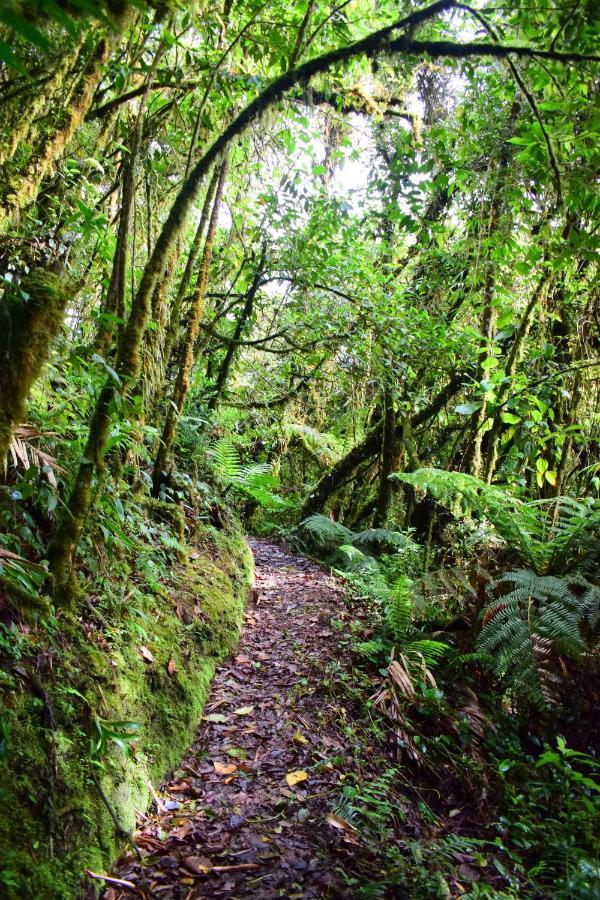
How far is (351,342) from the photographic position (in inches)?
269

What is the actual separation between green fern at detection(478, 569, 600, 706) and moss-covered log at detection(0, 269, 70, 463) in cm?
345

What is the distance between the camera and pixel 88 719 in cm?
234

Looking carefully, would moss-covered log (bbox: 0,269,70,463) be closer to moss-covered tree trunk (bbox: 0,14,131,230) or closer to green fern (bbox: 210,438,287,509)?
moss-covered tree trunk (bbox: 0,14,131,230)

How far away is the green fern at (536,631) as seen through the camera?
3666 millimetres

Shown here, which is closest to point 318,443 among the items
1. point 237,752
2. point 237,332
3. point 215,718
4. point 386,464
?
point 386,464

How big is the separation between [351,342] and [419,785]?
16.5 feet

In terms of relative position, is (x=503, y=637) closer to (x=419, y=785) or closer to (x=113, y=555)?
(x=419, y=785)

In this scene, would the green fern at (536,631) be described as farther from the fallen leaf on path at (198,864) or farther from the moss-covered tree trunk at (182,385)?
the moss-covered tree trunk at (182,385)

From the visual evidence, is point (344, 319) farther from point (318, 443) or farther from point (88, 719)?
point (88, 719)

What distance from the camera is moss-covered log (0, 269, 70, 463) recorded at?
6.49 feet

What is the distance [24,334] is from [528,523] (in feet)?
14.3

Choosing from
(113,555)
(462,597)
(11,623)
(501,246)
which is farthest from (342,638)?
(501,246)

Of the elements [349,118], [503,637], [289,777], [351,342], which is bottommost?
[289,777]

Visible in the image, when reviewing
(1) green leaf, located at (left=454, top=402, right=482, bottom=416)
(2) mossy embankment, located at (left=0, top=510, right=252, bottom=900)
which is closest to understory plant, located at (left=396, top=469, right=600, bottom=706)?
(1) green leaf, located at (left=454, top=402, right=482, bottom=416)
